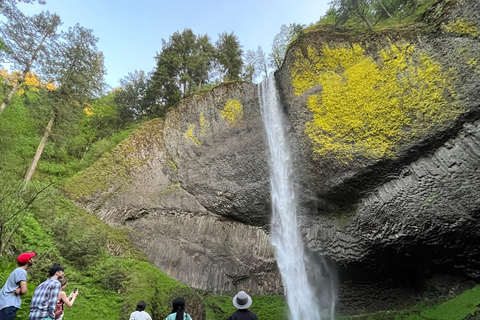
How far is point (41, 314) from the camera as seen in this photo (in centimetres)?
370

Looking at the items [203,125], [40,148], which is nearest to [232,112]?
[203,125]

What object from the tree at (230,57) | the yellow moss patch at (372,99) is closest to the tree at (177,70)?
the tree at (230,57)

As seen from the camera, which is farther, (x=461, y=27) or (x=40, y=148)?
(x=40, y=148)

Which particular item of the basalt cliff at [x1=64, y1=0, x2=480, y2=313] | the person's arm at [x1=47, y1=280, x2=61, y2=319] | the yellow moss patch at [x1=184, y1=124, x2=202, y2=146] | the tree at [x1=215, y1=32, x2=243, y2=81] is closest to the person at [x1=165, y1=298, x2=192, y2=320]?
the person's arm at [x1=47, y1=280, x2=61, y2=319]

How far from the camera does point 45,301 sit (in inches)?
148

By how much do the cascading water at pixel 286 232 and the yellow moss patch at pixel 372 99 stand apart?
5.60 ft

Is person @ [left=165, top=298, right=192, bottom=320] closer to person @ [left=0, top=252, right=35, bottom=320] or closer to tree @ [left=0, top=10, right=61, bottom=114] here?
person @ [left=0, top=252, right=35, bottom=320]

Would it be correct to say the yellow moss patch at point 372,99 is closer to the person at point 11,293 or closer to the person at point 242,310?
the person at point 242,310

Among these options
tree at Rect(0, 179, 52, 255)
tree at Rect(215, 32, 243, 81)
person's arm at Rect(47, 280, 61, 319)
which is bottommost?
person's arm at Rect(47, 280, 61, 319)

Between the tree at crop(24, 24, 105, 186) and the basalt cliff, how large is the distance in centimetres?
293

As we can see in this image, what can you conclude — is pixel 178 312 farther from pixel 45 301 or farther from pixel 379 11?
pixel 379 11

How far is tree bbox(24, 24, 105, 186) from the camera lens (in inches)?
528

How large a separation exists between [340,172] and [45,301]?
34.1 ft

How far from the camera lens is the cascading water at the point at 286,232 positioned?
36.4 feet
